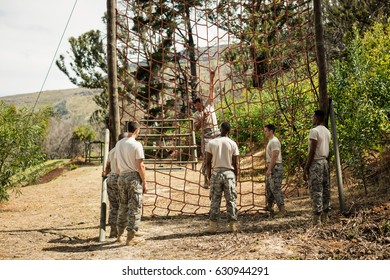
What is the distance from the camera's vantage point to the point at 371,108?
641cm

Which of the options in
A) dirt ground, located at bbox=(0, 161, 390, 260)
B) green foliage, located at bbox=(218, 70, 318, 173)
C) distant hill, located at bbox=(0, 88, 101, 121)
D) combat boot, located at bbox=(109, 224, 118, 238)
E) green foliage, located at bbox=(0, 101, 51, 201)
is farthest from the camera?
distant hill, located at bbox=(0, 88, 101, 121)

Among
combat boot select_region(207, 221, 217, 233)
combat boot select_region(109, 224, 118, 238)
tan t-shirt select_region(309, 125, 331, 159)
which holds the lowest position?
combat boot select_region(109, 224, 118, 238)

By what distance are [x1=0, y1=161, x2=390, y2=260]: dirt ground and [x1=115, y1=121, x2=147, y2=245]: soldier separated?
29 cm

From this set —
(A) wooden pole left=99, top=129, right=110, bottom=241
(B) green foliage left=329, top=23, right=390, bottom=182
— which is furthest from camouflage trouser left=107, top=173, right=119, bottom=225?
(B) green foliage left=329, top=23, right=390, bottom=182

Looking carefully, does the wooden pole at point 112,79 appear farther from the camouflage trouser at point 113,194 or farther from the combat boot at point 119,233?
the combat boot at point 119,233

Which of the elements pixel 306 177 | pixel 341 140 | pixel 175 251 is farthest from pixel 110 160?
pixel 341 140

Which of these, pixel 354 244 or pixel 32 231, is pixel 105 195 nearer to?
pixel 32 231

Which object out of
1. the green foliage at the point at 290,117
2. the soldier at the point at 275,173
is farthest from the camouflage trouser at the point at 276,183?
the green foliage at the point at 290,117

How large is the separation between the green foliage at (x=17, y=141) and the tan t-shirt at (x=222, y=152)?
466 cm

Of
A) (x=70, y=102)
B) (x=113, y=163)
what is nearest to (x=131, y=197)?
(x=113, y=163)

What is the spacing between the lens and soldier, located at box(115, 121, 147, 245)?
464cm

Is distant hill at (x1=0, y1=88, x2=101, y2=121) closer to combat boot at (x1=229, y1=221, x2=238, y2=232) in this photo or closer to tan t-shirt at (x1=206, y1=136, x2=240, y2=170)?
tan t-shirt at (x1=206, y1=136, x2=240, y2=170)

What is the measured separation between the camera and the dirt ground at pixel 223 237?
405cm

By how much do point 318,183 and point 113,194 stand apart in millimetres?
2502
